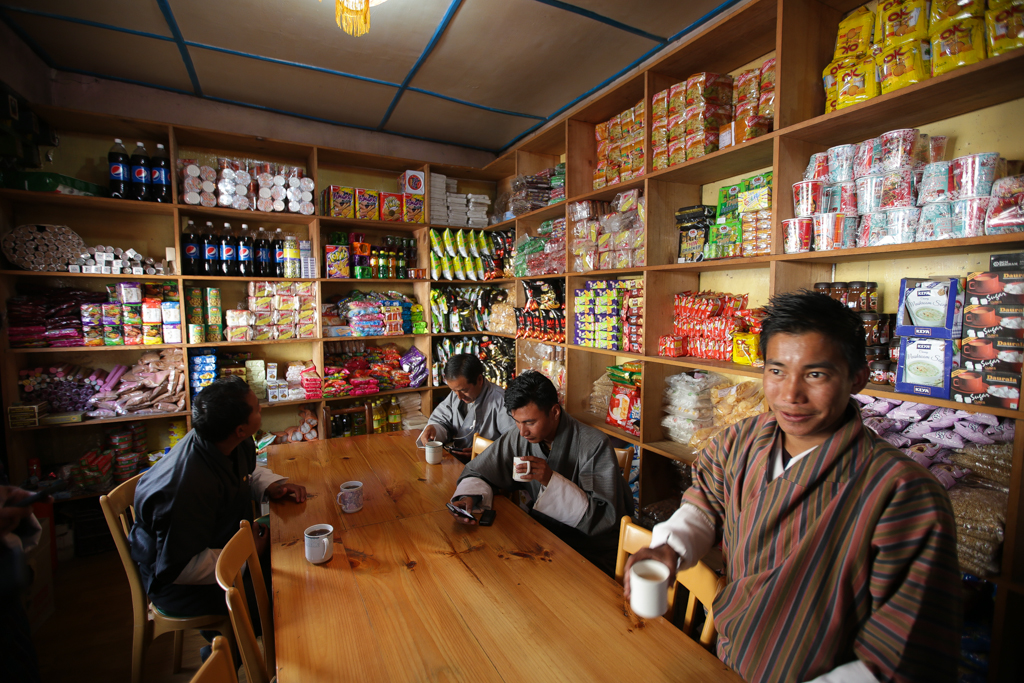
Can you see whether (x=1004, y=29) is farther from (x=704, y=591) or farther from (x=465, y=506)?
(x=465, y=506)

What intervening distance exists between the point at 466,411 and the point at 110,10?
2970mm

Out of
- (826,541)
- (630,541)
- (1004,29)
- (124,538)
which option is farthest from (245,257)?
(1004,29)

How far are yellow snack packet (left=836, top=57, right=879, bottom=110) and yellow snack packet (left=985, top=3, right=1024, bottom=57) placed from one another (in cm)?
30

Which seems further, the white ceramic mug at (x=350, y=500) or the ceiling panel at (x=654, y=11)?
the ceiling panel at (x=654, y=11)

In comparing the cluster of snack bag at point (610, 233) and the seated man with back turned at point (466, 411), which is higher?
the cluster of snack bag at point (610, 233)

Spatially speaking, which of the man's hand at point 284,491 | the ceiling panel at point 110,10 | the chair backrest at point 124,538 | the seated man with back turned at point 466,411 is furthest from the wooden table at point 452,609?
the ceiling panel at point 110,10

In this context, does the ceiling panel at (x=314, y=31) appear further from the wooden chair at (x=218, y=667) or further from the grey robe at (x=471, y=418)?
the wooden chair at (x=218, y=667)

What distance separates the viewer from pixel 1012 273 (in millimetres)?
1323

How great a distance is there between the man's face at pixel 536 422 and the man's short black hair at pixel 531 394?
0.06 ft

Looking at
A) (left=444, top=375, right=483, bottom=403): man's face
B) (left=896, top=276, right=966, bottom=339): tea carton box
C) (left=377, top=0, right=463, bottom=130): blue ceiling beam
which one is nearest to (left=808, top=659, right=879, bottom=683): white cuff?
(left=896, top=276, right=966, bottom=339): tea carton box

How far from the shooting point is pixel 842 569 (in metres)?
0.98

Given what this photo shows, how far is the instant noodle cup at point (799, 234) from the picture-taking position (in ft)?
5.89

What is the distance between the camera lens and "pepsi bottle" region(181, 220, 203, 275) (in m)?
3.30

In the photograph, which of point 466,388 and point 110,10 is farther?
point 466,388
